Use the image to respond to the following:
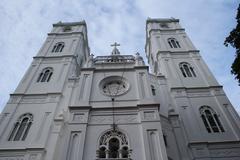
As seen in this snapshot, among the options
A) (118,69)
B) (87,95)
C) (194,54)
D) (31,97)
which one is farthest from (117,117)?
(194,54)

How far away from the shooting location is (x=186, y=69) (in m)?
26.0

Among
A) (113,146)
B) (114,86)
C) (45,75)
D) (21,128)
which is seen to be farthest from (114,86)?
(45,75)

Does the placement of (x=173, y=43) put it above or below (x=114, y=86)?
above

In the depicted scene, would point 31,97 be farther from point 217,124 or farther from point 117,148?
point 217,124

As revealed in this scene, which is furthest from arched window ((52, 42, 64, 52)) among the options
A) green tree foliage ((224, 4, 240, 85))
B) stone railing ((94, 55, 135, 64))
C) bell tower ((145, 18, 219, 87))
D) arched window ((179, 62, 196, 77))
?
green tree foliage ((224, 4, 240, 85))

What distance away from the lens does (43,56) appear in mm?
27875

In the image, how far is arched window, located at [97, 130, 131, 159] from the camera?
47.8 ft

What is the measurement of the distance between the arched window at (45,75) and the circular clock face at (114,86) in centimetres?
738

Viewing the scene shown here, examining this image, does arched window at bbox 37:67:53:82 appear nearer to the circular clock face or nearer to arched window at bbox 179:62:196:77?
the circular clock face

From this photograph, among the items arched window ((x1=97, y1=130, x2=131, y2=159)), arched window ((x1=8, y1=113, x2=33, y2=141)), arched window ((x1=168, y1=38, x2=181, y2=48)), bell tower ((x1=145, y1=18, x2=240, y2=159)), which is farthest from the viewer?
arched window ((x1=168, y1=38, x2=181, y2=48))

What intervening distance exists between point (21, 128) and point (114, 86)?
7.83m

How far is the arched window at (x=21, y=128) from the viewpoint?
19047 mm

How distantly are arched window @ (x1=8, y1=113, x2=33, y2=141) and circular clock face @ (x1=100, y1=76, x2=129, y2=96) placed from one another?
251 inches

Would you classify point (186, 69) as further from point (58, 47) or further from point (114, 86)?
point (58, 47)
